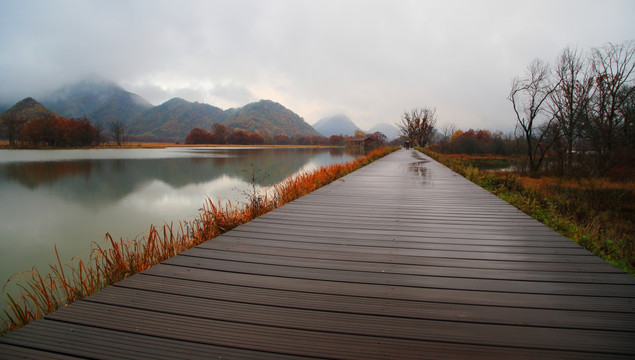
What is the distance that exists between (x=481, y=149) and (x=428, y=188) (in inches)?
1260

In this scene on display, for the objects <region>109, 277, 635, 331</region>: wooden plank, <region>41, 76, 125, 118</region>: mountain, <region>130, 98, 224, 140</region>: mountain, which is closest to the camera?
<region>109, 277, 635, 331</region>: wooden plank

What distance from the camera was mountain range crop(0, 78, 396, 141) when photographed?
149500 mm

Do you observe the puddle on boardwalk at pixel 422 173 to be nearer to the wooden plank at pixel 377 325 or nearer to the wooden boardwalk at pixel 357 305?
the wooden boardwalk at pixel 357 305

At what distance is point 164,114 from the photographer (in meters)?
166

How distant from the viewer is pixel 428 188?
6227 mm

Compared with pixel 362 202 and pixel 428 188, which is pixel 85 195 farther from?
pixel 428 188

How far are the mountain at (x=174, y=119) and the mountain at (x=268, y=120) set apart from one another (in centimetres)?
1079

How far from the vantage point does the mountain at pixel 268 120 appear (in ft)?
495

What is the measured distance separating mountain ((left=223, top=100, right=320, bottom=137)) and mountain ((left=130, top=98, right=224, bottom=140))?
10.8 m

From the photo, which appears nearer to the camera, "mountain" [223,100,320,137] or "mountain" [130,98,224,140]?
"mountain" [130,98,224,140]

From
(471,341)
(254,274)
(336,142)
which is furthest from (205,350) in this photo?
(336,142)

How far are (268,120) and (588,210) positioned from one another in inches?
6737

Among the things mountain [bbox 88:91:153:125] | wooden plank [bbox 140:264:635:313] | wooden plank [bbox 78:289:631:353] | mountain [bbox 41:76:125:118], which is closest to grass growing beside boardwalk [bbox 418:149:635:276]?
wooden plank [bbox 140:264:635:313]

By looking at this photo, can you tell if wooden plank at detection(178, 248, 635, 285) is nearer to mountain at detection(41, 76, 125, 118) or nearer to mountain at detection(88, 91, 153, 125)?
mountain at detection(88, 91, 153, 125)
